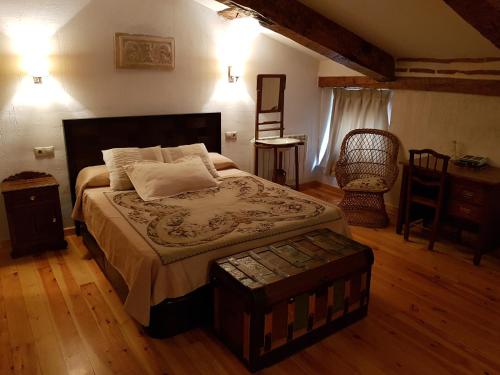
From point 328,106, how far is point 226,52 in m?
1.67

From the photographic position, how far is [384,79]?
4.23 metres

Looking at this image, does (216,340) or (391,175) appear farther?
(391,175)

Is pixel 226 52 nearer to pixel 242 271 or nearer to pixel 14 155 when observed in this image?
pixel 14 155

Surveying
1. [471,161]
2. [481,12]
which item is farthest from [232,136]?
[481,12]

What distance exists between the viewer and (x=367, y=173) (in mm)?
4652

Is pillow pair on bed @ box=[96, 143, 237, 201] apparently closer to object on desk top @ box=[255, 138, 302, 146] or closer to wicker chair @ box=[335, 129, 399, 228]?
object on desk top @ box=[255, 138, 302, 146]

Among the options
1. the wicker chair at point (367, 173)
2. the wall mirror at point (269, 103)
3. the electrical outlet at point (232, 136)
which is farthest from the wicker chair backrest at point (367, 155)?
the electrical outlet at point (232, 136)

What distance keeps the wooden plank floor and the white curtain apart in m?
2.02

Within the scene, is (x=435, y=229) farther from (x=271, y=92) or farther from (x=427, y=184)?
(x=271, y=92)

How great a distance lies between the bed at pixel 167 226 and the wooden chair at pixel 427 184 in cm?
103

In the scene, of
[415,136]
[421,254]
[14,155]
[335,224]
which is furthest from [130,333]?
[415,136]

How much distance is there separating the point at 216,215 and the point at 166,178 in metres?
0.69

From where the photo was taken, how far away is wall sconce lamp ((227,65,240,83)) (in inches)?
171

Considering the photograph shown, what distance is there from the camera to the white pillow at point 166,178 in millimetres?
3217
